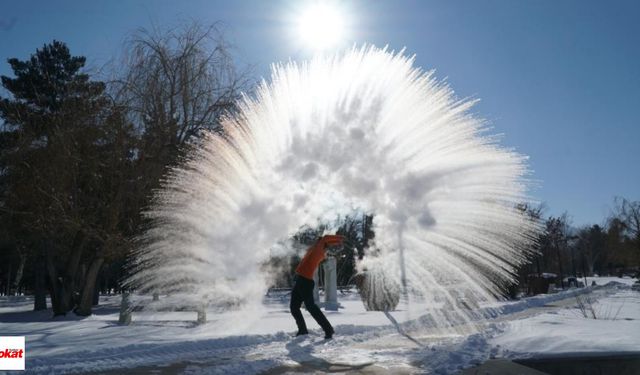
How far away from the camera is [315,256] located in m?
9.00

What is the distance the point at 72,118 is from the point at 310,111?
8.67 m

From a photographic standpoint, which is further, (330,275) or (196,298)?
(330,275)

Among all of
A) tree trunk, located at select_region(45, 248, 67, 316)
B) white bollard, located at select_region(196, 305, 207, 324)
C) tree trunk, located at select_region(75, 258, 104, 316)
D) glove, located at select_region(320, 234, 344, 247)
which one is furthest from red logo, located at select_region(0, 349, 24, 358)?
tree trunk, located at select_region(45, 248, 67, 316)

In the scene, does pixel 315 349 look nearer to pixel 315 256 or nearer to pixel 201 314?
pixel 315 256

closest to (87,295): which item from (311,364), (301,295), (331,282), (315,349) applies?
(331,282)

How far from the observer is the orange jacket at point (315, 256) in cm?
888

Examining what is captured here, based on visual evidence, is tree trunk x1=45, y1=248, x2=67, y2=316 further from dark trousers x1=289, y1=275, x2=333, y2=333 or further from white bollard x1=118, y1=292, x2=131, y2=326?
dark trousers x1=289, y1=275, x2=333, y2=333

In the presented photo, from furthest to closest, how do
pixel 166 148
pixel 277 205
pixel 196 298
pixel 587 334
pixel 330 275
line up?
pixel 330 275, pixel 166 148, pixel 196 298, pixel 277 205, pixel 587 334

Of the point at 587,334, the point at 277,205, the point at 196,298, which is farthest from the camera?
the point at 196,298

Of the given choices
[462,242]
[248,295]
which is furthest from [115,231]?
[462,242]

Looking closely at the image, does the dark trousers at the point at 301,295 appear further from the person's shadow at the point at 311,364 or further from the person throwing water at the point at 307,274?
the person's shadow at the point at 311,364

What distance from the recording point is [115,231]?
49.6 feet

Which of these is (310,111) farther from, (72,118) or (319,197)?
(72,118)

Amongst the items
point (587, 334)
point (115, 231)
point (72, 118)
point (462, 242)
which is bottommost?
point (587, 334)
